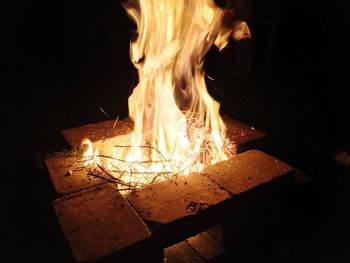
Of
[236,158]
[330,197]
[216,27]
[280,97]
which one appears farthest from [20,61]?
[330,197]

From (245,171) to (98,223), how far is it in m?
1.38

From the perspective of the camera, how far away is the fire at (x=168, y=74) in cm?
341

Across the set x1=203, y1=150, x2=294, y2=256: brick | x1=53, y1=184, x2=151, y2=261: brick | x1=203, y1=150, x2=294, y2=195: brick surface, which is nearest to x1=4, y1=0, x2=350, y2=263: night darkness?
x1=203, y1=150, x2=294, y2=256: brick

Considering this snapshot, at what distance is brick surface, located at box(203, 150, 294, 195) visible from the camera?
274 cm

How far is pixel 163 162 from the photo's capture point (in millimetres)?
3164

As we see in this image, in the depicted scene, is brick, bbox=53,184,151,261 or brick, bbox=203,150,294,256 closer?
brick, bbox=53,184,151,261

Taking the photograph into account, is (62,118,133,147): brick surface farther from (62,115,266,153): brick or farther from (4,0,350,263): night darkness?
(4,0,350,263): night darkness

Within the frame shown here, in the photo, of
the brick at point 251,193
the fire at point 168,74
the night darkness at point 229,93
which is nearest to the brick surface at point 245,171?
the brick at point 251,193

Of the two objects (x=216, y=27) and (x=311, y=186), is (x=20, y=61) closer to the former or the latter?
(x=216, y=27)

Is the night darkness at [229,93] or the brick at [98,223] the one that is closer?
the brick at [98,223]

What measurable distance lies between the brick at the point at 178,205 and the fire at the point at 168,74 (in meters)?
0.62

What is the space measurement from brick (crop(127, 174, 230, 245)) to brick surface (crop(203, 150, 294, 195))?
4.7 inches

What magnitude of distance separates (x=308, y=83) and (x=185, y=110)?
177 centimetres

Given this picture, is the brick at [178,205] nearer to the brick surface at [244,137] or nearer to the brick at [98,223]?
the brick at [98,223]
